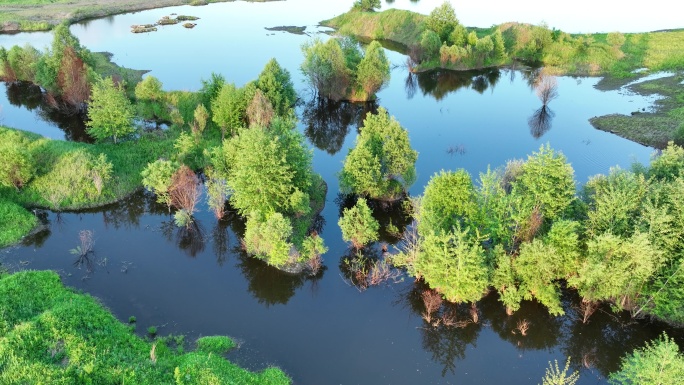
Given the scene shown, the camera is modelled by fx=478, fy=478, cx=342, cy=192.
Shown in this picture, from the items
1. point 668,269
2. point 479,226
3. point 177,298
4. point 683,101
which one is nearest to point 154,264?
point 177,298

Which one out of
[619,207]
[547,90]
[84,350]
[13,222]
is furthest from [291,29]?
[84,350]

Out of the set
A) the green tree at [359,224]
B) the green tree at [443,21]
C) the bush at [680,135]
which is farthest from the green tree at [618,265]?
the green tree at [443,21]

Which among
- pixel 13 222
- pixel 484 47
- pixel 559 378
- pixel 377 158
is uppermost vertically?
pixel 484 47

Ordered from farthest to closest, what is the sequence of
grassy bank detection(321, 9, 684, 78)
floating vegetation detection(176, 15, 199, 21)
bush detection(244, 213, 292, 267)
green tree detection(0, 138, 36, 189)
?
floating vegetation detection(176, 15, 199, 21) → grassy bank detection(321, 9, 684, 78) → green tree detection(0, 138, 36, 189) → bush detection(244, 213, 292, 267)

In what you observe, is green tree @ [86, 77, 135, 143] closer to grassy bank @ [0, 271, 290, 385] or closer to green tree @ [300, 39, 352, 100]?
grassy bank @ [0, 271, 290, 385]

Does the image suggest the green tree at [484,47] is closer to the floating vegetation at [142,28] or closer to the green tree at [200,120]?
the green tree at [200,120]

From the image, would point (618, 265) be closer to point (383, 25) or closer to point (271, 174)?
point (271, 174)

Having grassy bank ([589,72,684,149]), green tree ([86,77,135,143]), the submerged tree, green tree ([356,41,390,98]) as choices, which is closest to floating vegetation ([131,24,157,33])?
green tree ([86,77,135,143])
